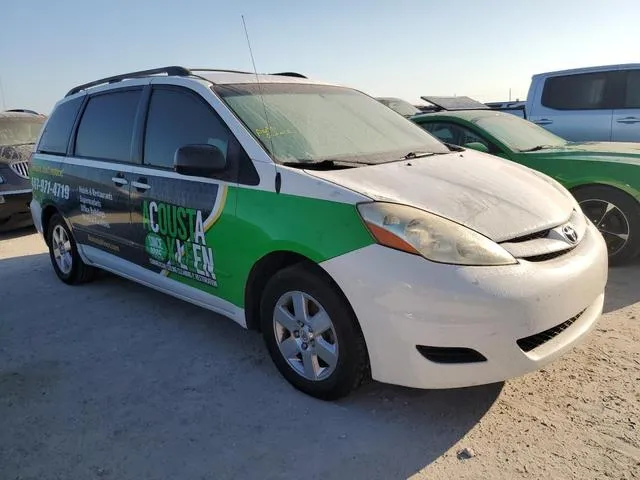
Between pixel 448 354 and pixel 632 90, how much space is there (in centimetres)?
629

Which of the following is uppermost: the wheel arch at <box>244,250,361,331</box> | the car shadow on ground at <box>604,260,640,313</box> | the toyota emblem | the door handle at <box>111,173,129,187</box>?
the door handle at <box>111,173,129,187</box>

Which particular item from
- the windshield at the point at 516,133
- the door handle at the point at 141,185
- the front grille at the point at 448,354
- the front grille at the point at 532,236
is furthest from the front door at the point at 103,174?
the windshield at the point at 516,133

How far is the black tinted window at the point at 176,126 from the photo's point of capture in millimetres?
3377

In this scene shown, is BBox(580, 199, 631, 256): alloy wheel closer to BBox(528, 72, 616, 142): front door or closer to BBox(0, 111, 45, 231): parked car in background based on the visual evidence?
BBox(528, 72, 616, 142): front door

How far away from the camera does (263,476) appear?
240 centimetres

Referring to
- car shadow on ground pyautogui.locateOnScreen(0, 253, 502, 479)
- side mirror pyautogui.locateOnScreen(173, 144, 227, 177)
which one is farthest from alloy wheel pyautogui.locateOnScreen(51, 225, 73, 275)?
side mirror pyautogui.locateOnScreen(173, 144, 227, 177)

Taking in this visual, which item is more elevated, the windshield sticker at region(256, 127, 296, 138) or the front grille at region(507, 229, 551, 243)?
the windshield sticker at region(256, 127, 296, 138)

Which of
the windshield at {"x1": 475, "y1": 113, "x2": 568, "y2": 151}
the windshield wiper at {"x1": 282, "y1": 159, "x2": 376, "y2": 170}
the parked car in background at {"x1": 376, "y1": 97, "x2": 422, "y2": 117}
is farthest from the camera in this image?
the parked car in background at {"x1": 376, "y1": 97, "x2": 422, "y2": 117}

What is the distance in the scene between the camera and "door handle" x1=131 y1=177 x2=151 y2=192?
3.79m

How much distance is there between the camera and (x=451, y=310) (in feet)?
7.90

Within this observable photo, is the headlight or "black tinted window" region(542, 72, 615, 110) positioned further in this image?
"black tinted window" region(542, 72, 615, 110)

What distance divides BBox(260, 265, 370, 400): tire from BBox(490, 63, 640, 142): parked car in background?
5.90 metres

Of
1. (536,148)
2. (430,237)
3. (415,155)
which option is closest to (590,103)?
(536,148)

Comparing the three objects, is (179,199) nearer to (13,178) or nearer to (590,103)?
(13,178)
